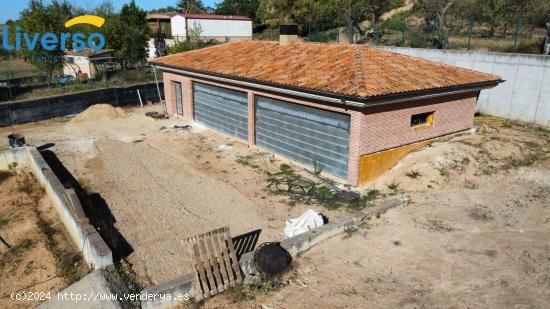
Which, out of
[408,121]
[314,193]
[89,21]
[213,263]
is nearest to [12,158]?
[314,193]

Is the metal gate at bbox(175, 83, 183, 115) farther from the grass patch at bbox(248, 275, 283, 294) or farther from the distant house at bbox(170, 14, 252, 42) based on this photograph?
the distant house at bbox(170, 14, 252, 42)

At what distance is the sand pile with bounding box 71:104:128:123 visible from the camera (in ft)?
76.8

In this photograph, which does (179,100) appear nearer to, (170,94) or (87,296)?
(170,94)

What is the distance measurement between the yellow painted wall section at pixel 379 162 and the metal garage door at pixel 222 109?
Result: 660 centimetres

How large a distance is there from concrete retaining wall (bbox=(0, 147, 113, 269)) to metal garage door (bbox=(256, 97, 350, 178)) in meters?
7.90

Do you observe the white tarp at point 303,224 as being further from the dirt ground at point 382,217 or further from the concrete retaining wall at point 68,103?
the concrete retaining wall at point 68,103

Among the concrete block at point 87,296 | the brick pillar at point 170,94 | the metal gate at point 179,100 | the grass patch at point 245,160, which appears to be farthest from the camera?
the brick pillar at point 170,94

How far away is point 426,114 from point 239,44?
1150cm

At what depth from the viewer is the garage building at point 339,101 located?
13.6 meters

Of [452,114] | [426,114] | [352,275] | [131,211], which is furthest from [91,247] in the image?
[452,114]

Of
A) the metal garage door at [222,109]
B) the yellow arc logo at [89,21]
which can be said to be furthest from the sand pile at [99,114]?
the yellow arc logo at [89,21]

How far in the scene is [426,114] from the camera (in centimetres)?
1548

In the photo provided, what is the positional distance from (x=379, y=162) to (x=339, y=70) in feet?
11.6

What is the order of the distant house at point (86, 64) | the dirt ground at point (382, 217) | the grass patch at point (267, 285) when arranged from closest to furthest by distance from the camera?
A: 1. the dirt ground at point (382, 217)
2. the grass patch at point (267, 285)
3. the distant house at point (86, 64)
